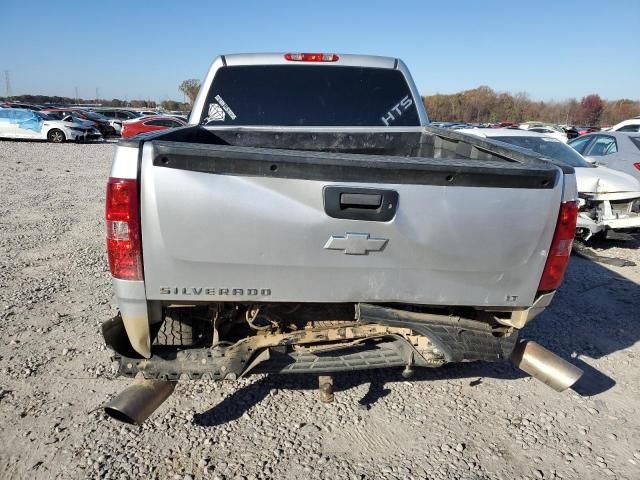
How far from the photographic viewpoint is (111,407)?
93.0 inches

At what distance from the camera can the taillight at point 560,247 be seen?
102 inches

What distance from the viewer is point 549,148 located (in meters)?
8.34

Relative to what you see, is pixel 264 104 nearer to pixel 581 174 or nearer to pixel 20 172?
pixel 581 174

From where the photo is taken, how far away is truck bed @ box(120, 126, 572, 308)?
226 cm

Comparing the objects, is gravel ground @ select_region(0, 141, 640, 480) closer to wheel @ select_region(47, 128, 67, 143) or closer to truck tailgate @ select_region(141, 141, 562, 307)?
truck tailgate @ select_region(141, 141, 562, 307)

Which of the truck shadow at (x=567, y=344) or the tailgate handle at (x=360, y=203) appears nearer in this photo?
the tailgate handle at (x=360, y=203)

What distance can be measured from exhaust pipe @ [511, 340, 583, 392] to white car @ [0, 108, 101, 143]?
26.5m

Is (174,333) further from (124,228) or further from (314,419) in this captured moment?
(314,419)

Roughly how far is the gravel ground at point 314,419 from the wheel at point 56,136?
22.9 metres

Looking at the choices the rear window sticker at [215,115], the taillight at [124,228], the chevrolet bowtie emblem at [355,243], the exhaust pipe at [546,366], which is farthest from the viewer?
the rear window sticker at [215,115]

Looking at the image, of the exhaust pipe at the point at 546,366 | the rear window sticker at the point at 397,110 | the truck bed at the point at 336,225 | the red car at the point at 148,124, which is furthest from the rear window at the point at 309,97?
the red car at the point at 148,124

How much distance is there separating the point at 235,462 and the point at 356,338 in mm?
960

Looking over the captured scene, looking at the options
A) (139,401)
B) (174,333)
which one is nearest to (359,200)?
(174,333)

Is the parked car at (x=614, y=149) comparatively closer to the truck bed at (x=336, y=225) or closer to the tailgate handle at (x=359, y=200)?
the truck bed at (x=336, y=225)
